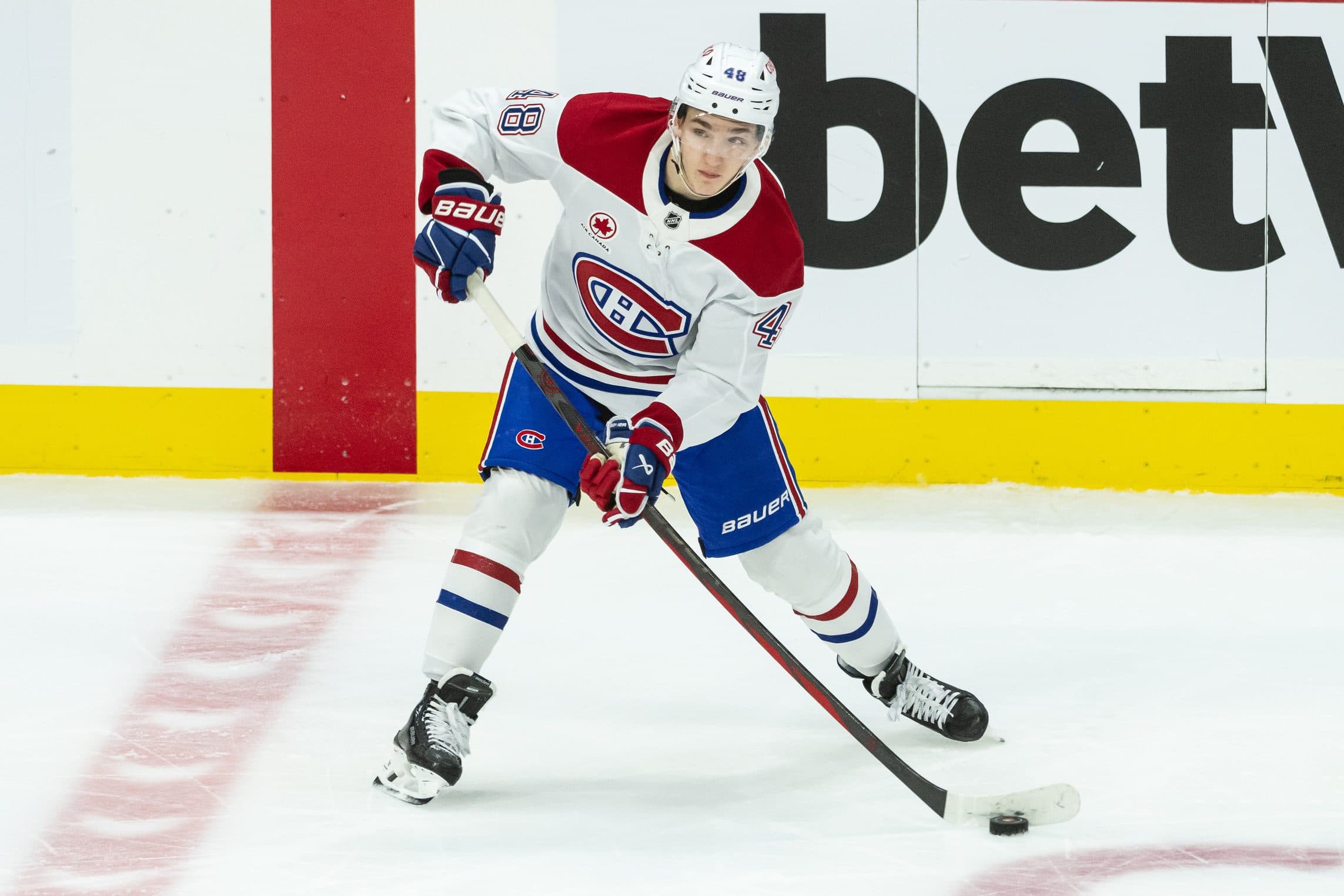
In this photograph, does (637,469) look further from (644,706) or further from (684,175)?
(644,706)

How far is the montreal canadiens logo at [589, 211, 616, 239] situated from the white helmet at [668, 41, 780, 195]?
6.8 inches

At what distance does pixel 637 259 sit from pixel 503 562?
48 centimetres

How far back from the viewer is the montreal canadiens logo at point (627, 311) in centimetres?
241

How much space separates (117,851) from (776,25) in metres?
2.93

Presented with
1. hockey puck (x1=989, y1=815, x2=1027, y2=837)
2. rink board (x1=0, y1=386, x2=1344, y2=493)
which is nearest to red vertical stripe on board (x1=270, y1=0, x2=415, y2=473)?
rink board (x1=0, y1=386, x2=1344, y2=493)

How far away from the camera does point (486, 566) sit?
2.30 m

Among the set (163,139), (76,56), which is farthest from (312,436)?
(76,56)

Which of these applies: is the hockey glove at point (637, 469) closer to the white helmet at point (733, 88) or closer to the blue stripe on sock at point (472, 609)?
the blue stripe on sock at point (472, 609)

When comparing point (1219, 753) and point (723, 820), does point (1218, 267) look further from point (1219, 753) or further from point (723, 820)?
point (723, 820)

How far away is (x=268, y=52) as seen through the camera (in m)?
4.34

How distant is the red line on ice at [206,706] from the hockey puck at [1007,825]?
A: 1.05m

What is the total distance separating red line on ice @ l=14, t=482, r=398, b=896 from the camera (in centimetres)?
207

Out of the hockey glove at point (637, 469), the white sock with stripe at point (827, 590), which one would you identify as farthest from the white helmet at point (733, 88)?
the white sock with stripe at point (827, 590)

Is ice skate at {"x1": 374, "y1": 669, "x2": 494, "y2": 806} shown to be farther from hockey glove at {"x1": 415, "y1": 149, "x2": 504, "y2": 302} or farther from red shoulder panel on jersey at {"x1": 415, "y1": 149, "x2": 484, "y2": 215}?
red shoulder panel on jersey at {"x1": 415, "y1": 149, "x2": 484, "y2": 215}
